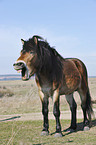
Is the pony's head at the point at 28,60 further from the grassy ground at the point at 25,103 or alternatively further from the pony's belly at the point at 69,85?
the pony's belly at the point at 69,85

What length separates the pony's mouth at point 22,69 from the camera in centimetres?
525

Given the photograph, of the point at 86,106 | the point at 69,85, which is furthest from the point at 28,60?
the point at 86,106

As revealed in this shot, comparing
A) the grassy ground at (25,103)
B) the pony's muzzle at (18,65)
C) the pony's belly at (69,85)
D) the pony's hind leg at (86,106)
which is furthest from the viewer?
the pony's hind leg at (86,106)

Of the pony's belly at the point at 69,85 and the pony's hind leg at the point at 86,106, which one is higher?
the pony's belly at the point at 69,85

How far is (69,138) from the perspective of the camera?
609 cm

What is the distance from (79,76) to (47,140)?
2.28 m

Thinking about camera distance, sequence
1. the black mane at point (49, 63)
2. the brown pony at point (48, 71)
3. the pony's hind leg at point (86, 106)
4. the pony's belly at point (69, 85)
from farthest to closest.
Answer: the pony's hind leg at point (86, 106)
the pony's belly at point (69, 85)
the black mane at point (49, 63)
the brown pony at point (48, 71)

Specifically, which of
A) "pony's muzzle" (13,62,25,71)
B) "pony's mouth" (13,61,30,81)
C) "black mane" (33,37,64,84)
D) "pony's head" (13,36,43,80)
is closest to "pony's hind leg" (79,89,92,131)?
"black mane" (33,37,64,84)

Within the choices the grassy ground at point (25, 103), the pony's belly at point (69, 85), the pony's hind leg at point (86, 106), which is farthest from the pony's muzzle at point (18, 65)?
the pony's hind leg at point (86, 106)

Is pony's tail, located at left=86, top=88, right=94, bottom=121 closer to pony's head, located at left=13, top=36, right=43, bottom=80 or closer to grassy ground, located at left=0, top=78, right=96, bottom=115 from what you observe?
grassy ground, located at left=0, top=78, right=96, bottom=115

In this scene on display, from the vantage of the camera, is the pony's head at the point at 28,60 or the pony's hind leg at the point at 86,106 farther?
the pony's hind leg at the point at 86,106

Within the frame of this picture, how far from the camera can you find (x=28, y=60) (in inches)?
216

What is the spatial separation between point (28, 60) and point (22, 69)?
11.1 inches

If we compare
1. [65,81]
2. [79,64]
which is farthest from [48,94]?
[79,64]
